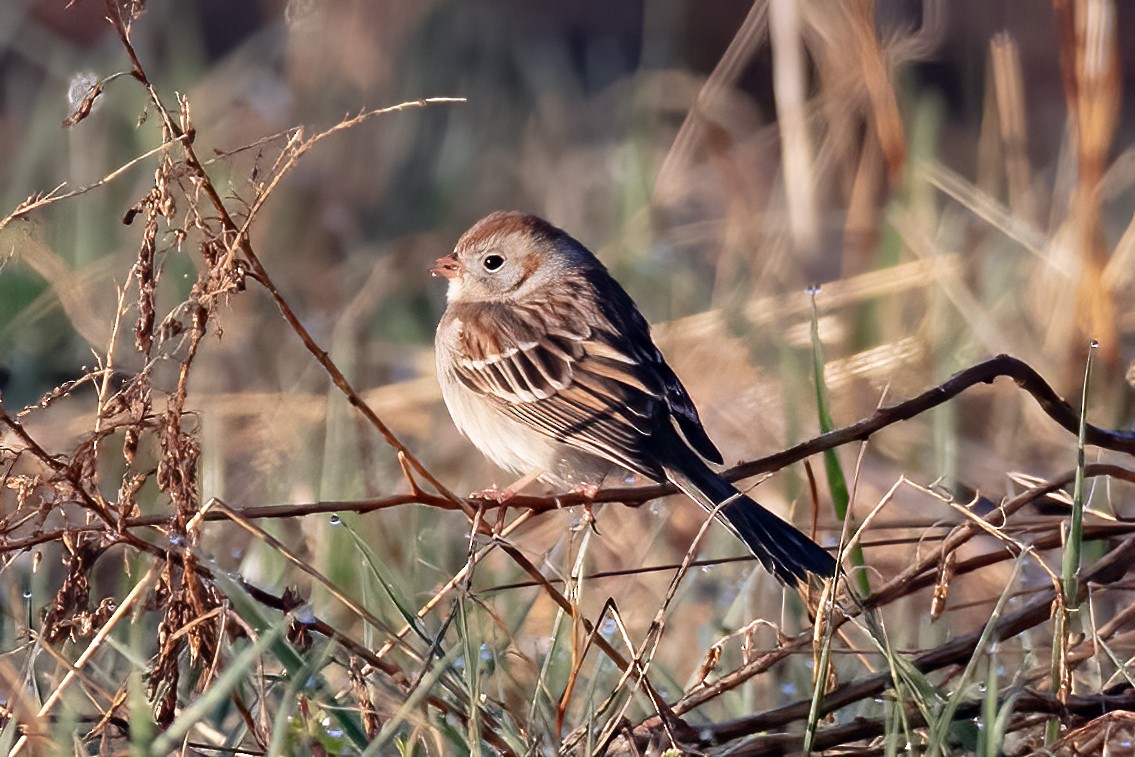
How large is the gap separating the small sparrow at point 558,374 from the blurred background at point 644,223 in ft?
0.98

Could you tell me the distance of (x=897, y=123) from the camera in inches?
227

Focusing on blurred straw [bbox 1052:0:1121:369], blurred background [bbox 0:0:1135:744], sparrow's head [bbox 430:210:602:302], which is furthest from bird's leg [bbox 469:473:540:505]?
blurred straw [bbox 1052:0:1121:369]

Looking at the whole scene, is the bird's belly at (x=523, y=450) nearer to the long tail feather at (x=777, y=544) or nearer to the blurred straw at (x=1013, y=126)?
the long tail feather at (x=777, y=544)

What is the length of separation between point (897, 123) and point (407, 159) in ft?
9.07

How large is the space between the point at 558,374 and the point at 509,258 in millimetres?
730

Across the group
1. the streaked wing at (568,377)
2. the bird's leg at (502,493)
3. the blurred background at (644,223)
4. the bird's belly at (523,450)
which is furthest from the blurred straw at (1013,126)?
the bird's leg at (502,493)

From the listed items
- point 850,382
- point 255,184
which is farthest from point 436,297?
point 255,184

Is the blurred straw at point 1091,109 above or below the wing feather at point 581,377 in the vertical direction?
above

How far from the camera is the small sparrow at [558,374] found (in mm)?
3525

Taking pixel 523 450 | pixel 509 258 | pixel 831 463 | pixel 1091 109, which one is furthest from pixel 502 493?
pixel 1091 109

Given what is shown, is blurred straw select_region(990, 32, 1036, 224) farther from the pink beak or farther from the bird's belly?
the bird's belly

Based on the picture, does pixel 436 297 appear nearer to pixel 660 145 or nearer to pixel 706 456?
pixel 660 145

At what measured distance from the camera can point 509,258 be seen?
15.0 ft

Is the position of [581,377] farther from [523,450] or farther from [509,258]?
[509,258]
